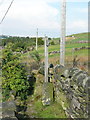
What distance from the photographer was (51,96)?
7.94 meters

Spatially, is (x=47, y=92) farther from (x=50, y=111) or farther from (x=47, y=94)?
(x=50, y=111)

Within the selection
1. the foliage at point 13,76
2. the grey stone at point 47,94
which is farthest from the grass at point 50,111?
the foliage at point 13,76

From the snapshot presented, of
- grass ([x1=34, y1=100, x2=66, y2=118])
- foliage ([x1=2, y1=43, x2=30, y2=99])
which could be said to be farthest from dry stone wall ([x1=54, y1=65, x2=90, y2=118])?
foliage ([x1=2, y1=43, x2=30, y2=99])

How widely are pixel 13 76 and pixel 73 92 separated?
13.3ft

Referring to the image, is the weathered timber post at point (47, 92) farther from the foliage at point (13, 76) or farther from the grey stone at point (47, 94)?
the foliage at point (13, 76)

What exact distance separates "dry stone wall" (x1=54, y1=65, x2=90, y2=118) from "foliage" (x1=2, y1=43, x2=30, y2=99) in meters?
1.75

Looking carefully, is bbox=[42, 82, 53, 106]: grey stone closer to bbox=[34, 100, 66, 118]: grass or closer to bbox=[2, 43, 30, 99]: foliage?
bbox=[34, 100, 66, 118]: grass

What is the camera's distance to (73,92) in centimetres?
557

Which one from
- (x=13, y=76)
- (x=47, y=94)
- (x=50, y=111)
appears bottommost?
(x=50, y=111)

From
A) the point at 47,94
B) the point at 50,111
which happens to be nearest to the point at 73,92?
the point at 50,111

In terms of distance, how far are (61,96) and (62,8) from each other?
122 inches

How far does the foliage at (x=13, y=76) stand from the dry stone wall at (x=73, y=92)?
175cm

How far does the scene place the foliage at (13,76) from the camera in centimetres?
881

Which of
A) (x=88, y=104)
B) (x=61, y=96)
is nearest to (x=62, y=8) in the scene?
(x=61, y=96)
